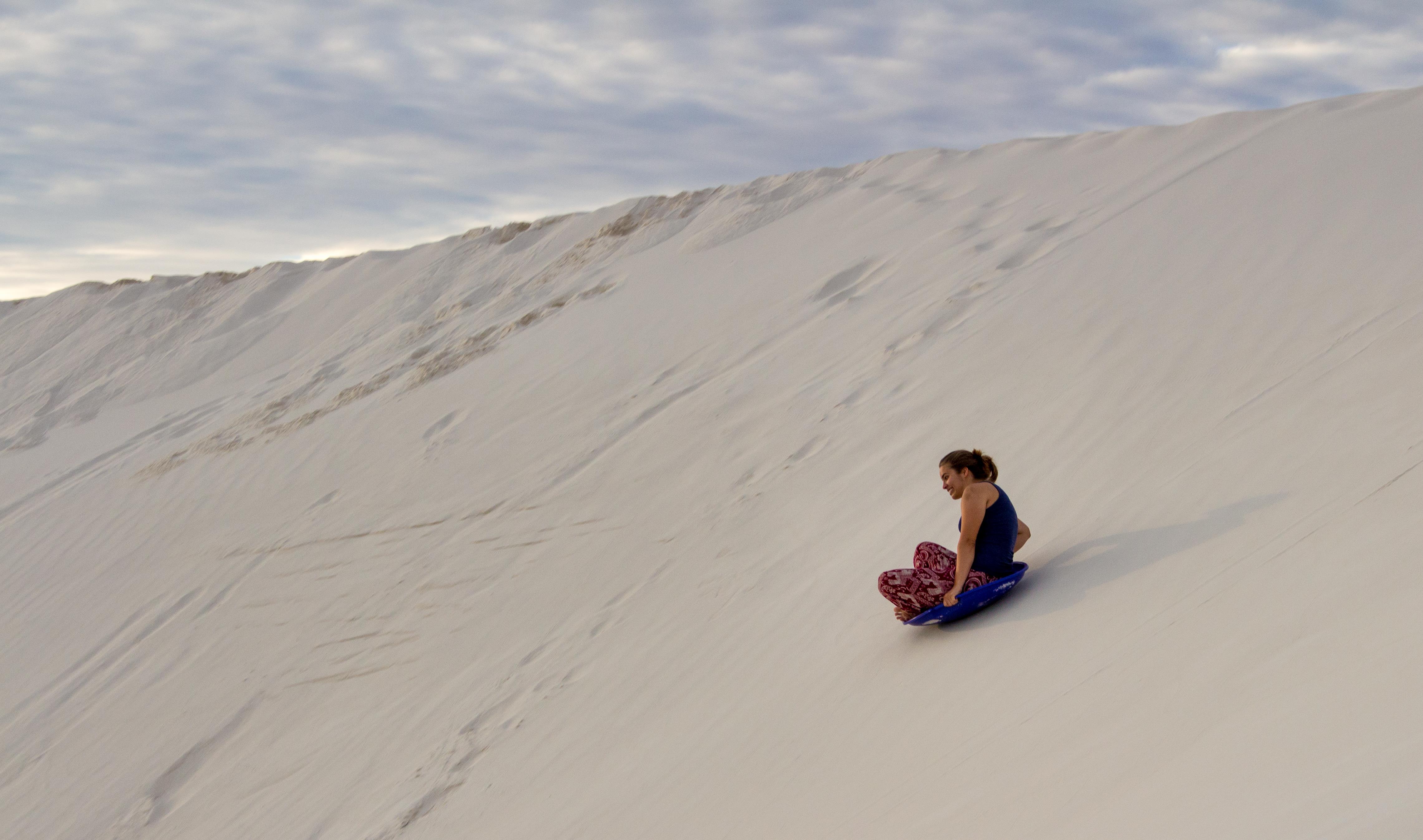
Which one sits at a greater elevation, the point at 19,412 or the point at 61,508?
the point at 19,412

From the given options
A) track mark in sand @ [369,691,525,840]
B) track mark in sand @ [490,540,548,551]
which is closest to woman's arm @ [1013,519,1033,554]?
track mark in sand @ [369,691,525,840]

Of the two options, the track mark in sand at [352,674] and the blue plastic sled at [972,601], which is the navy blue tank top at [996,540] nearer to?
the blue plastic sled at [972,601]

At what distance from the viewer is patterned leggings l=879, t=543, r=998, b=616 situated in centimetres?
416

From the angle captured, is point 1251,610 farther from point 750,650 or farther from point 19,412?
point 19,412

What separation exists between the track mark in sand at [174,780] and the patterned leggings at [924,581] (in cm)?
419

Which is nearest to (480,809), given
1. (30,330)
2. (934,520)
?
(934,520)

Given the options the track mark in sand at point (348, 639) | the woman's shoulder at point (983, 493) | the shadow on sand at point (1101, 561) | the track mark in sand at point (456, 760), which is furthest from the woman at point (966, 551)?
the track mark in sand at point (348, 639)

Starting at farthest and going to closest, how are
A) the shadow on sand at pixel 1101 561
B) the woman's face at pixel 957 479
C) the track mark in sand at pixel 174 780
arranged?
1. the track mark in sand at pixel 174 780
2. the woman's face at pixel 957 479
3. the shadow on sand at pixel 1101 561

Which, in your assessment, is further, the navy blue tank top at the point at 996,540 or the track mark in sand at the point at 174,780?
the track mark in sand at the point at 174,780

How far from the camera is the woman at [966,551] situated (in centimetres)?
399

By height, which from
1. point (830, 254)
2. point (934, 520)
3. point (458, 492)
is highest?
point (830, 254)

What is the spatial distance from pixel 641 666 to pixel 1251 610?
2872mm

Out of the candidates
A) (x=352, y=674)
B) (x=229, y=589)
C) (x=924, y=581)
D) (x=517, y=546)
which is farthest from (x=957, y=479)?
(x=229, y=589)

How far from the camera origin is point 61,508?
1073cm
